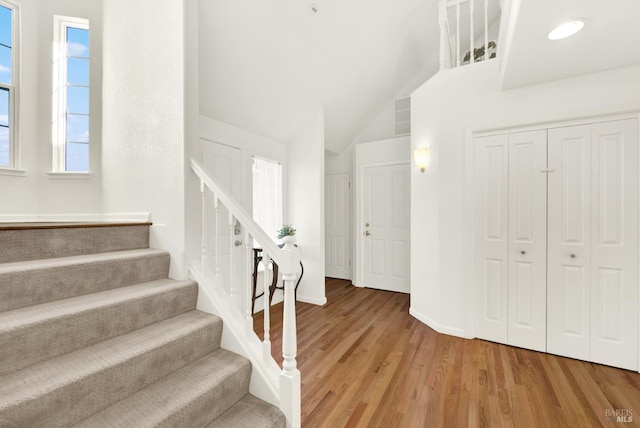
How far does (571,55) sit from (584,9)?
60 centimetres

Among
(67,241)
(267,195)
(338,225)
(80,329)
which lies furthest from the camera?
(338,225)

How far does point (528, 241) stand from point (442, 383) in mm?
1516

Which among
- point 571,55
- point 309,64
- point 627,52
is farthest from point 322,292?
point 627,52

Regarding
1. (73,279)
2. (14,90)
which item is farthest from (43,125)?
(73,279)

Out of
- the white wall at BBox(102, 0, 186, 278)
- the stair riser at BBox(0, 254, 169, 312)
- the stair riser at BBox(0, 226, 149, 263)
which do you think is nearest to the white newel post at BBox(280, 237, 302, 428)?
the white wall at BBox(102, 0, 186, 278)

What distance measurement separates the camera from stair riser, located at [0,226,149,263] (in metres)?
1.47

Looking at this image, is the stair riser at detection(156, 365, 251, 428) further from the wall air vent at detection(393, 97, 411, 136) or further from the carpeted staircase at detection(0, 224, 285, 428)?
the wall air vent at detection(393, 97, 411, 136)

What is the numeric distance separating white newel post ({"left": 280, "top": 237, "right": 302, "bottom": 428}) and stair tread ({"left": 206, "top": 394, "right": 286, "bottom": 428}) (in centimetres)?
6

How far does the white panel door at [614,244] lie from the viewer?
212 cm

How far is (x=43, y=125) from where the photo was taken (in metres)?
2.67

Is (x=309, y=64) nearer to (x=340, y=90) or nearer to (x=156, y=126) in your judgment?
(x=340, y=90)

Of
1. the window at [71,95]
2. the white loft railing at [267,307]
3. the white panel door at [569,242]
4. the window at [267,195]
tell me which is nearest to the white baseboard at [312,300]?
the window at [267,195]

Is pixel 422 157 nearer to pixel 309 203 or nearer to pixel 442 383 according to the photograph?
pixel 309 203

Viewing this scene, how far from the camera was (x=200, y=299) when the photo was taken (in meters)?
1.75
